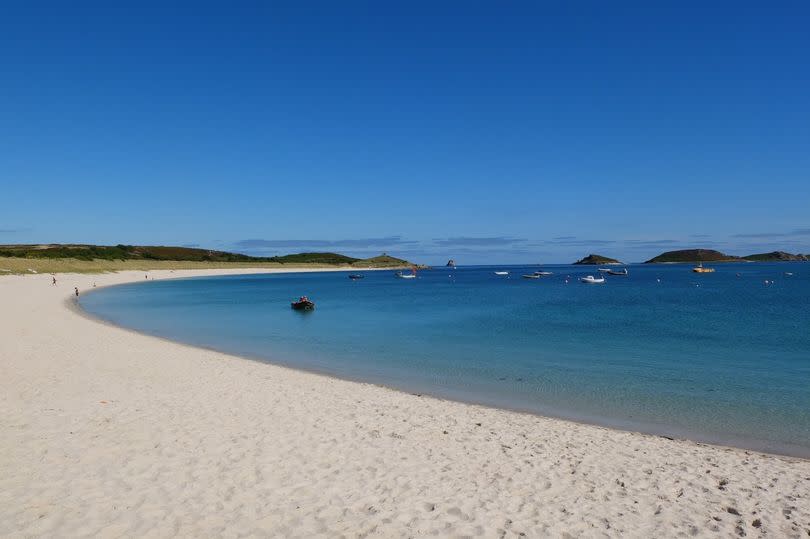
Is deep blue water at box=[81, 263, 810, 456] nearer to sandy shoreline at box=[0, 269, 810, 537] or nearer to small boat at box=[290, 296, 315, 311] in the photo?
small boat at box=[290, 296, 315, 311]

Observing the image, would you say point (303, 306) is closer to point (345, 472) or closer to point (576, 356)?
point (576, 356)

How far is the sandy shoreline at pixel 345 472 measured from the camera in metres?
6.67

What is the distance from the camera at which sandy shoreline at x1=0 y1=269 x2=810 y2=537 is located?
667cm

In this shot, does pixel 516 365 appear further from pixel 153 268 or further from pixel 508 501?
pixel 153 268

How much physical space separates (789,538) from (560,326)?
28.8 meters

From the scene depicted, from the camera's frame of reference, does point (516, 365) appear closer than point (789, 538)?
No

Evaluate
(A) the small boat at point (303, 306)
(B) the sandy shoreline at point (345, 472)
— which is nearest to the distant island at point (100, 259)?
(A) the small boat at point (303, 306)

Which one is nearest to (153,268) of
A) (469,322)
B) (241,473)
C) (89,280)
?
(89,280)

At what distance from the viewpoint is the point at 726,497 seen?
7.72m

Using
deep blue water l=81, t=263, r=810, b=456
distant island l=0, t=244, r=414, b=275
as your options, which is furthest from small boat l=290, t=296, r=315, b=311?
distant island l=0, t=244, r=414, b=275

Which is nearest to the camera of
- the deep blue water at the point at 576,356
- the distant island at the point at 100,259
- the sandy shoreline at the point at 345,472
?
the sandy shoreline at the point at 345,472

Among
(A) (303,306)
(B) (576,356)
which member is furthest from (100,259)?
(B) (576,356)

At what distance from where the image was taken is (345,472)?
8344 mm

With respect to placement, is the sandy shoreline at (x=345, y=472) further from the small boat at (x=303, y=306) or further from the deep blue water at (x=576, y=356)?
the small boat at (x=303, y=306)
